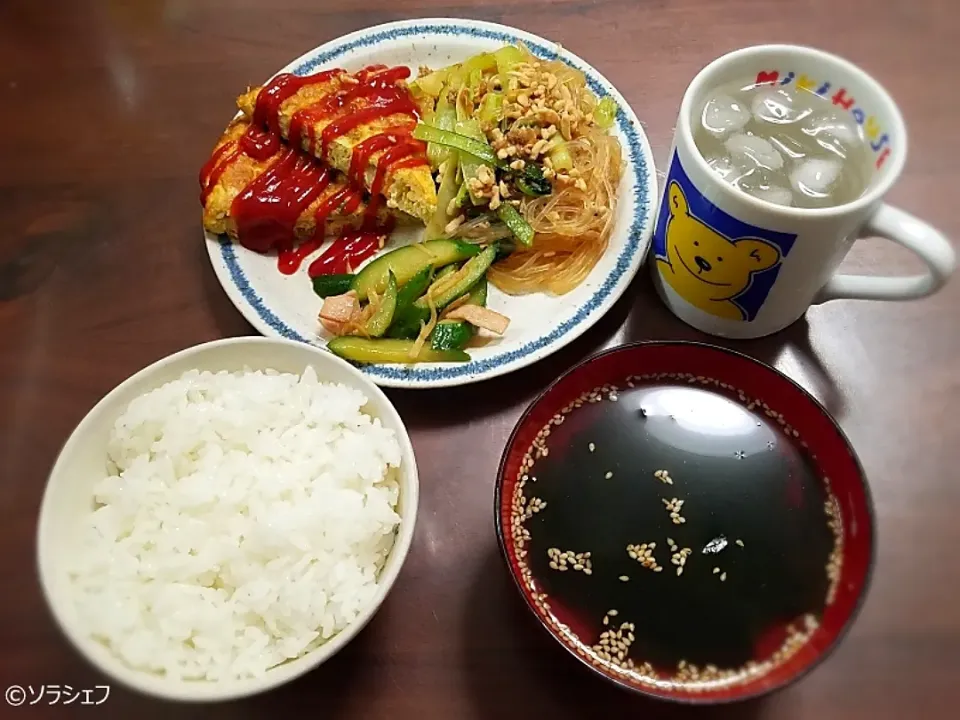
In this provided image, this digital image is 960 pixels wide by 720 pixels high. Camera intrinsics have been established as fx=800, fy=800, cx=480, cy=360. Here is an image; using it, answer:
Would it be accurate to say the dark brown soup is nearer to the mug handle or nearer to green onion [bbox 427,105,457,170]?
the mug handle

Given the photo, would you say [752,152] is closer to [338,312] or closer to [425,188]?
[425,188]

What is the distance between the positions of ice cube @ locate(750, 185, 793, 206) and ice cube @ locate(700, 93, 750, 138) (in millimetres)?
124

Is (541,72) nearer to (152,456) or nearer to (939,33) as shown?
(939,33)

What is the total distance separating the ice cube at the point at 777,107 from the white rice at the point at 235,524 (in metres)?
0.87

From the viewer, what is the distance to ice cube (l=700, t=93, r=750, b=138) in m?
1.40

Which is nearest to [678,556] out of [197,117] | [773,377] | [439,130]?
[773,377]

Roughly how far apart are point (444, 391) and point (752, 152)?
2.33ft

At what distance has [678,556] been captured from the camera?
1272mm

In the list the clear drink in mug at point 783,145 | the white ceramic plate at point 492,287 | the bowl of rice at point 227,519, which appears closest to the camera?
the bowl of rice at point 227,519

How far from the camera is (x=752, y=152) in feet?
4.58

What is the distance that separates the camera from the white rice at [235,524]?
1.14 meters

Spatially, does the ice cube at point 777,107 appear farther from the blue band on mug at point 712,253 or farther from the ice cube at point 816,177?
the blue band on mug at point 712,253

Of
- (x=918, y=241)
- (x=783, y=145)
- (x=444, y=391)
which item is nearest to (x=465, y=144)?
(x=444, y=391)

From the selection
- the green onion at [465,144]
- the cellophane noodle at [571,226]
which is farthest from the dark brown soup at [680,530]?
the green onion at [465,144]
